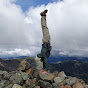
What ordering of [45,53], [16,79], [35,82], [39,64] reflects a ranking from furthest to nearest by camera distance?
1. [39,64]
2. [45,53]
3. [35,82]
4. [16,79]

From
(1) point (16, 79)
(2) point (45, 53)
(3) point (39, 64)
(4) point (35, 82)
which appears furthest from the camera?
(3) point (39, 64)

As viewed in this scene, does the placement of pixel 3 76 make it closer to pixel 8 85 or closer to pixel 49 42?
pixel 8 85

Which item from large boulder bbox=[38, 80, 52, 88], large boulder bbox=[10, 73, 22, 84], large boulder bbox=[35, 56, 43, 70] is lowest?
large boulder bbox=[38, 80, 52, 88]

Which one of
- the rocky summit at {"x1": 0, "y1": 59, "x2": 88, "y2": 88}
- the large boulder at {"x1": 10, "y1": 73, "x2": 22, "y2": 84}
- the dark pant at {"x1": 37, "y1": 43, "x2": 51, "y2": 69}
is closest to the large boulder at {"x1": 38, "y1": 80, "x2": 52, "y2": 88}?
the rocky summit at {"x1": 0, "y1": 59, "x2": 88, "y2": 88}

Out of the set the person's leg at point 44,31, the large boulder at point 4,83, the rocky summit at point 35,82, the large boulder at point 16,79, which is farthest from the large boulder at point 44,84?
the person's leg at point 44,31

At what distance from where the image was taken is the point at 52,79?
17.8m

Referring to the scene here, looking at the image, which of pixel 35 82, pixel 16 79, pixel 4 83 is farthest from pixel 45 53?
pixel 4 83

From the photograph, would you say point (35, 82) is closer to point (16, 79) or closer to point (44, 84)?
point (44, 84)

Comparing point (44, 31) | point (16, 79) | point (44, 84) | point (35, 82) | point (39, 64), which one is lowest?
point (44, 84)

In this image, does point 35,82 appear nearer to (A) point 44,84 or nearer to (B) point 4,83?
(A) point 44,84

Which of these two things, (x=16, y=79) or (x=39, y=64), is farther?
(x=39, y=64)

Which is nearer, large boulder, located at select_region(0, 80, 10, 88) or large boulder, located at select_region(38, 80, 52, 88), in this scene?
large boulder, located at select_region(38, 80, 52, 88)

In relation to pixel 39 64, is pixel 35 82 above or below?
below

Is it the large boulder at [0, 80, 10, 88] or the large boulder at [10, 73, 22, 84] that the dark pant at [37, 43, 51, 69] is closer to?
the large boulder at [10, 73, 22, 84]
